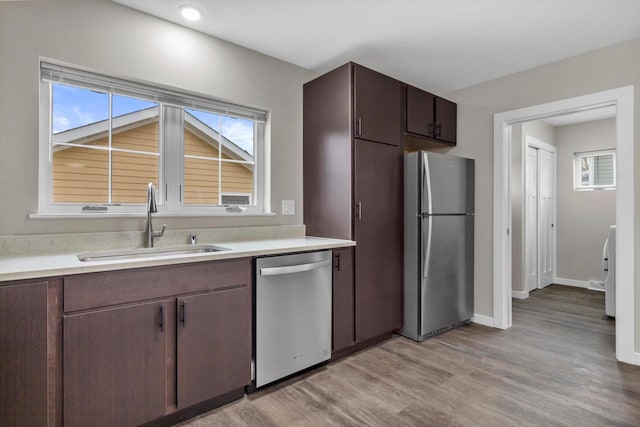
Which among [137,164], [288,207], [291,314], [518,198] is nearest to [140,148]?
[137,164]

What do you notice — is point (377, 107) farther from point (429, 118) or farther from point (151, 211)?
point (151, 211)

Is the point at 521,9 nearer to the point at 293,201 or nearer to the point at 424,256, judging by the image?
the point at 424,256

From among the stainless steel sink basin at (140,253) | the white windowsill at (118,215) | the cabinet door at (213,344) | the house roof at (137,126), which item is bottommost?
the cabinet door at (213,344)

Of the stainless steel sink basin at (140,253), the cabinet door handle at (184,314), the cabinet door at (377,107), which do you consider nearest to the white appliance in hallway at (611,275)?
the cabinet door at (377,107)

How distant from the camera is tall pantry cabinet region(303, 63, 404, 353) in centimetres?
256

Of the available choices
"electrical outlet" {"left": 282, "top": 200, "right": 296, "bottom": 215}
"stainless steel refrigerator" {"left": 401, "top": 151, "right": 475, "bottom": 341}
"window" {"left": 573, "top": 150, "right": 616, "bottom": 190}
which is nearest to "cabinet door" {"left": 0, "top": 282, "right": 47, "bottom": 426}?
"electrical outlet" {"left": 282, "top": 200, "right": 296, "bottom": 215}

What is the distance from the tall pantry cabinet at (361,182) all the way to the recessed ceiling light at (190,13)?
1.01 meters

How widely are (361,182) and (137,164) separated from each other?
1.57 metres

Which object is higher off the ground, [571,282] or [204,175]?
[204,175]

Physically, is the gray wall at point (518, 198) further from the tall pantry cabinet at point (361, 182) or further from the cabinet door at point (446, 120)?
the tall pantry cabinet at point (361, 182)

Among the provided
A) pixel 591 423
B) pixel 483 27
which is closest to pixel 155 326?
pixel 591 423

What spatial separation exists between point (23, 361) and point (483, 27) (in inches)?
123

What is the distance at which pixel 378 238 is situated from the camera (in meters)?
2.74

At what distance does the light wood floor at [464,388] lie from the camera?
181 cm
